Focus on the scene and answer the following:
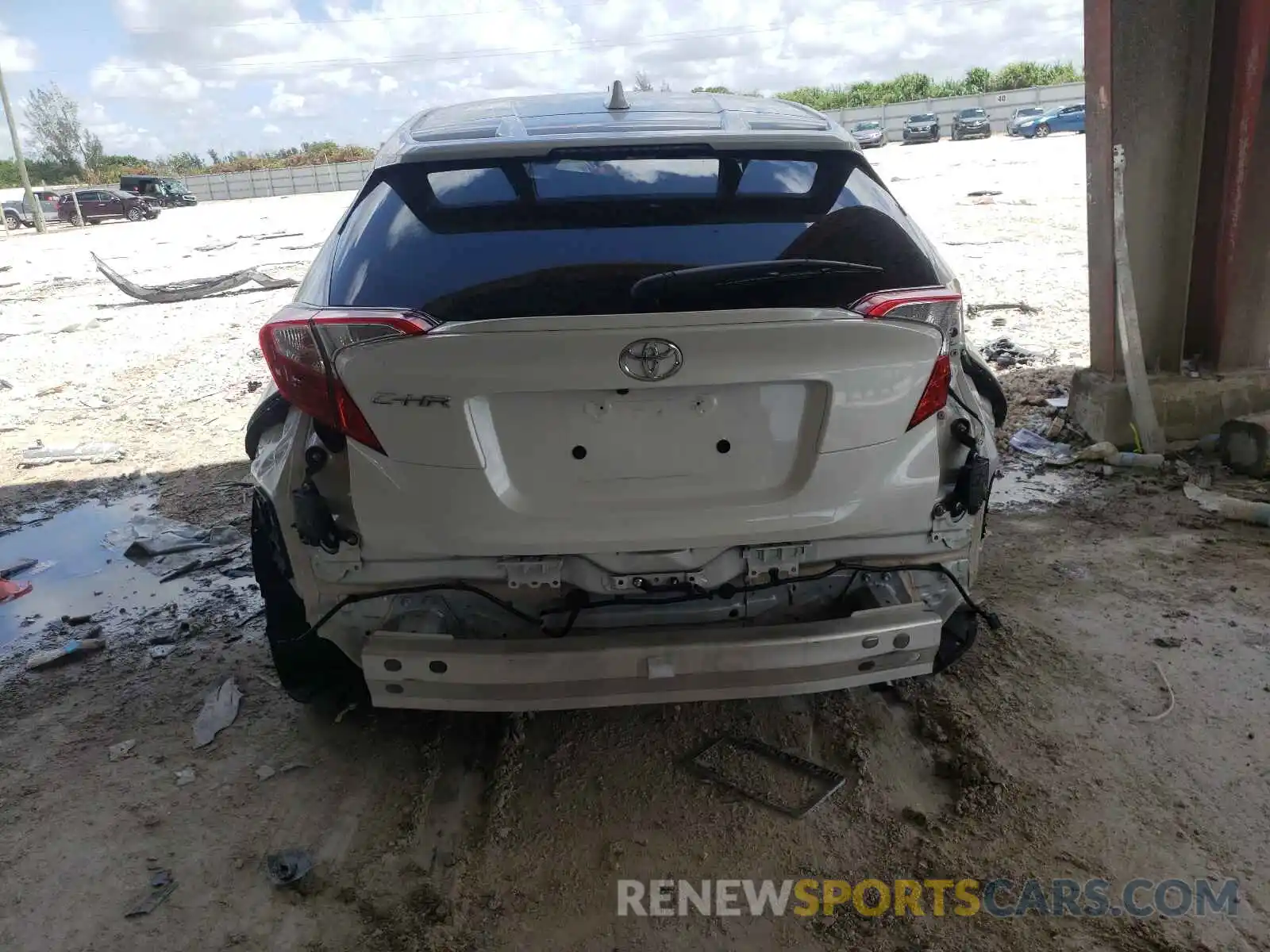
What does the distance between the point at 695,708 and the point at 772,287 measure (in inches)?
63.0

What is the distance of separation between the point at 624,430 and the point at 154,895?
6.03ft

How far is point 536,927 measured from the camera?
2.35 m

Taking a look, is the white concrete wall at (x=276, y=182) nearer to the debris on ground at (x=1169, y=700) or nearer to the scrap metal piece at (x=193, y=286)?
the scrap metal piece at (x=193, y=286)

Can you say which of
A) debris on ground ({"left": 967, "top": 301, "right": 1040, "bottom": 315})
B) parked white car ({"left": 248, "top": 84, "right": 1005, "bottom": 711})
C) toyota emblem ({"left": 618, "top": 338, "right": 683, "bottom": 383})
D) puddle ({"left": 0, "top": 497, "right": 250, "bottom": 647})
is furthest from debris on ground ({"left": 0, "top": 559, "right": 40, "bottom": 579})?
debris on ground ({"left": 967, "top": 301, "right": 1040, "bottom": 315})

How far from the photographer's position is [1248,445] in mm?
5184

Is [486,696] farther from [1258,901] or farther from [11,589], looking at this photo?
[11,589]

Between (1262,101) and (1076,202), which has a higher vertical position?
(1262,101)

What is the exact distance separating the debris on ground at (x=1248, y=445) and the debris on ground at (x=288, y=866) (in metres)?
5.23

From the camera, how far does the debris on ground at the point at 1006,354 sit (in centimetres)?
731

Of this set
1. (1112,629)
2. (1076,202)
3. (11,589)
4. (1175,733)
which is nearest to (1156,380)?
(1112,629)

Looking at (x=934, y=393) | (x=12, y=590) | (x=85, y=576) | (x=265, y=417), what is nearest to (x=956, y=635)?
(x=934, y=393)

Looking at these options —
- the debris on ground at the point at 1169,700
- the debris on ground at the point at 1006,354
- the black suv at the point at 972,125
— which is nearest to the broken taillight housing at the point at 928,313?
the debris on ground at the point at 1169,700

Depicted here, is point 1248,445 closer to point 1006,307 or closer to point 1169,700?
point 1169,700

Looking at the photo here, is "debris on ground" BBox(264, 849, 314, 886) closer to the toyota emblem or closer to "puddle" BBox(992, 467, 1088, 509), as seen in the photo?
the toyota emblem
